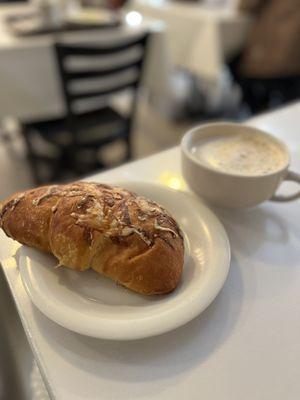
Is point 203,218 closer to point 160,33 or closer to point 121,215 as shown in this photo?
point 121,215

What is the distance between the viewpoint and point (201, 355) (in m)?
0.35

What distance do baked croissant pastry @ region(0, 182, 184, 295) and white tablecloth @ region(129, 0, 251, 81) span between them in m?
1.34

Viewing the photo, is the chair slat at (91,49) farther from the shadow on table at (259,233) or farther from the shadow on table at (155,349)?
the shadow on table at (155,349)

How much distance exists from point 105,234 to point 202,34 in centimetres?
145

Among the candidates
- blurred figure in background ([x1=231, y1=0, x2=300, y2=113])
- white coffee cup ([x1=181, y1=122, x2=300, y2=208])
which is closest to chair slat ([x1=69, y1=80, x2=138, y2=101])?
blurred figure in background ([x1=231, y1=0, x2=300, y2=113])

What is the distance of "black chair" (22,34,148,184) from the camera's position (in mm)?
1102

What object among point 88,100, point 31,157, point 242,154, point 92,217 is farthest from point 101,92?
point 92,217

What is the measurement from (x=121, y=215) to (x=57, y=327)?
13 centimetres

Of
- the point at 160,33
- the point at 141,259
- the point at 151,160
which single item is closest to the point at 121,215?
the point at 141,259

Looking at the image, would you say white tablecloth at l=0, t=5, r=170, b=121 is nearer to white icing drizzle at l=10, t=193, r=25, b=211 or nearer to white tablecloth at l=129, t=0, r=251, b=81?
white tablecloth at l=129, t=0, r=251, b=81

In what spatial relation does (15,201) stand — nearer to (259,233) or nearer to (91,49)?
(259,233)

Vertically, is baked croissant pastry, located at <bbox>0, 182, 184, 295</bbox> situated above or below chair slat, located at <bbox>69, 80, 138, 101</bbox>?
above

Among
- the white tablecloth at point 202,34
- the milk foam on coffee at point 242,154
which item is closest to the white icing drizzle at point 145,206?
the milk foam on coffee at point 242,154

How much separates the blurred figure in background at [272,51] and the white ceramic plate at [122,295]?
1.35 metres
